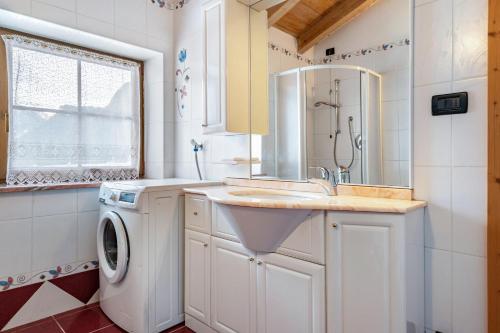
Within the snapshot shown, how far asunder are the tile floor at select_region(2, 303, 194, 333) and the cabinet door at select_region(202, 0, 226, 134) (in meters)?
1.41

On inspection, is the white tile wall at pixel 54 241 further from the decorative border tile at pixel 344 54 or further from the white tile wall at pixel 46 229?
the decorative border tile at pixel 344 54

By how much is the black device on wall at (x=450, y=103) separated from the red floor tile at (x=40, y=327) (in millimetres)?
2493

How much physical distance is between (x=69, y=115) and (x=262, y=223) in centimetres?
184

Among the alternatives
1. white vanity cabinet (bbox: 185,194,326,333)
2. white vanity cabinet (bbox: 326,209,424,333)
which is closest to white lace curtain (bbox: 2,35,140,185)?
white vanity cabinet (bbox: 185,194,326,333)

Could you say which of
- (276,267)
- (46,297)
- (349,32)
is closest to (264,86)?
(349,32)

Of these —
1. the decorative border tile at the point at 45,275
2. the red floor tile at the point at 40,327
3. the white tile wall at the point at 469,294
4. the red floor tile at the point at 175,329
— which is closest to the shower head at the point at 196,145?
the decorative border tile at the point at 45,275

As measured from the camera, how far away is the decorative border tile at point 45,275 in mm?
1947

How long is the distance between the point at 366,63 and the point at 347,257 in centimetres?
101

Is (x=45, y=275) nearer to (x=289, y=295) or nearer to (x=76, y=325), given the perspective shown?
(x=76, y=325)

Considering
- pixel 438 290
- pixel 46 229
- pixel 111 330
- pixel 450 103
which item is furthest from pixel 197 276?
pixel 450 103

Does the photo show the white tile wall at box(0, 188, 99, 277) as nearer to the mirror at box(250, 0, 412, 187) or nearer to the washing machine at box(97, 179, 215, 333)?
the washing machine at box(97, 179, 215, 333)

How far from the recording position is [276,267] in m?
1.47

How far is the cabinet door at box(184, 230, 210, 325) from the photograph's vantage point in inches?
71.9

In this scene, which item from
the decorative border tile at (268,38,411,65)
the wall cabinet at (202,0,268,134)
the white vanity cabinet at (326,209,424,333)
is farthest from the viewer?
the wall cabinet at (202,0,268,134)
